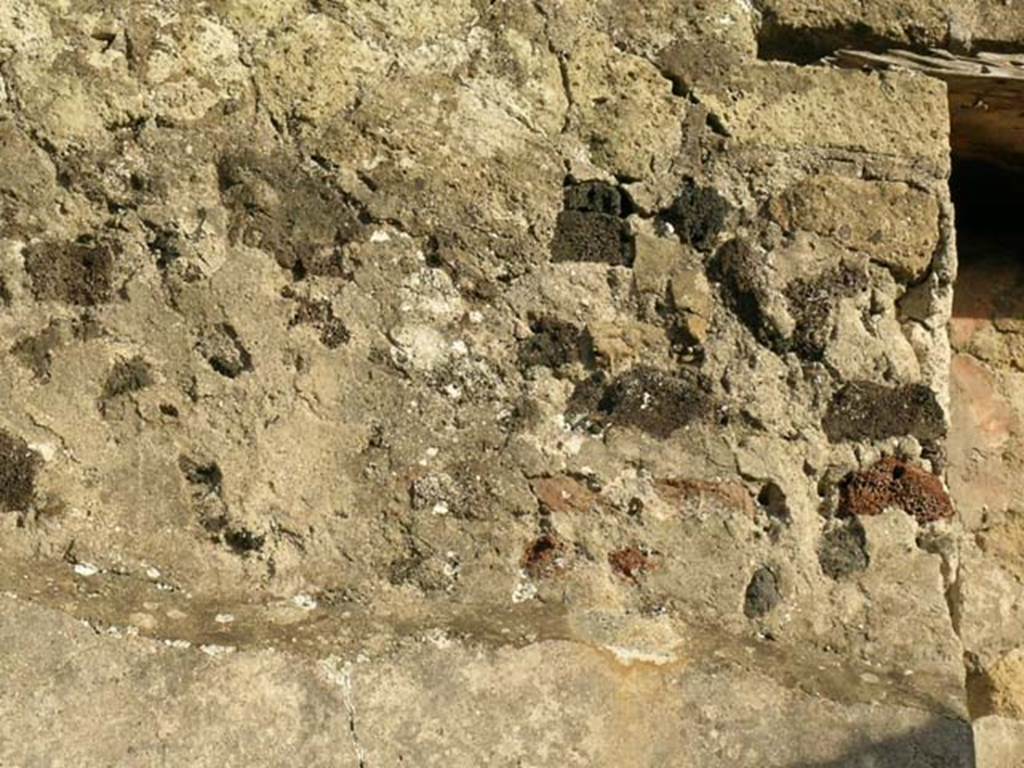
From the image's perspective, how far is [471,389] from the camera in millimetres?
2484

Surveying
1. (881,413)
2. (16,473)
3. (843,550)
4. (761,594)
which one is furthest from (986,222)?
(16,473)

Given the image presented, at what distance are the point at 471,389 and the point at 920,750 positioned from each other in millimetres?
806

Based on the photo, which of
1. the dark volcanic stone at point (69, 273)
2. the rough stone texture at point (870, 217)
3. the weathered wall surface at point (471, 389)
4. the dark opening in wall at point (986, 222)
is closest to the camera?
the weathered wall surface at point (471, 389)

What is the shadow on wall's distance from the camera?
2320 mm

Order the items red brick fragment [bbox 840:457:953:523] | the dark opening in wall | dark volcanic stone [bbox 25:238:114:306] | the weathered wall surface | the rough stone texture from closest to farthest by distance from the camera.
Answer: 1. the weathered wall surface
2. dark volcanic stone [bbox 25:238:114:306]
3. red brick fragment [bbox 840:457:953:523]
4. the rough stone texture
5. the dark opening in wall

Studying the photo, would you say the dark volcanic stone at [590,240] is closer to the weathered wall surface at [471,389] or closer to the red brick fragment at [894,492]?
the weathered wall surface at [471,389]

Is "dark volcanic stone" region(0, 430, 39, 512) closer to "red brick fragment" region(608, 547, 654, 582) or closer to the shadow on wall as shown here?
"red brick fragment" region(608, 547, 654, 582)

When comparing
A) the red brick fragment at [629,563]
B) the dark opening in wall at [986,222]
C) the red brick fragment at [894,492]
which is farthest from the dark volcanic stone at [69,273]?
the dark opening in wall at [986,222]

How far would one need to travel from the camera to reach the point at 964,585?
11.1ft

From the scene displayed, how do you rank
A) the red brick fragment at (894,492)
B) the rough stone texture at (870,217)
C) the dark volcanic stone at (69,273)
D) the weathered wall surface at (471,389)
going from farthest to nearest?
the rough stone texture at (870,217)
the red brick fragment at (894,492)
the dark volcanic stone at (69,273)
the weathered wall surface at (471,389)

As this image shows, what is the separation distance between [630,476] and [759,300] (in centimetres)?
35

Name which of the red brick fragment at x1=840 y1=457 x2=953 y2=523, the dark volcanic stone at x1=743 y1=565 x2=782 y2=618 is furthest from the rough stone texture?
the dark volcanic stone at x1=743 y1=565 x2=782 y2=618

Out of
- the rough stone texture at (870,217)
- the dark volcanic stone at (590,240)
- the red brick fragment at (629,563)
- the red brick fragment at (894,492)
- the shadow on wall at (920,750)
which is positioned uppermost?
the rough stone texture at (870,217)

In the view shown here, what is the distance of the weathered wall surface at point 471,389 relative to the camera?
7.53 feet
